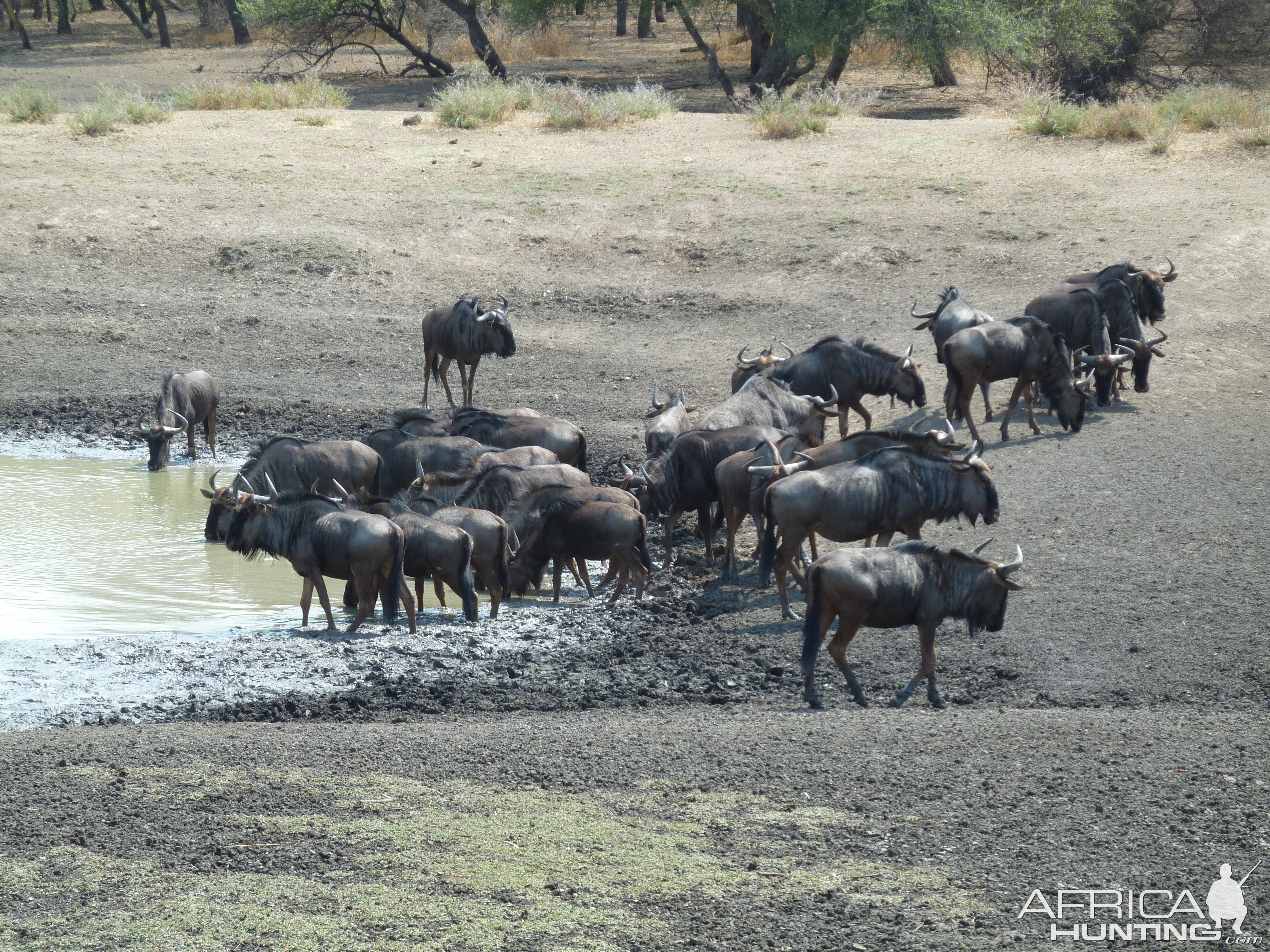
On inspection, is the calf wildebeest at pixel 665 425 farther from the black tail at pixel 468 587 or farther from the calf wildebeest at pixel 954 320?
the calf wildebeest at pixel 954 320

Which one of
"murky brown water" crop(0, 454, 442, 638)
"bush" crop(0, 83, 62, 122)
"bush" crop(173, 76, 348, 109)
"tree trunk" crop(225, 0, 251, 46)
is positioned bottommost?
"murky brown water" crop(0, 454, 442, 638)

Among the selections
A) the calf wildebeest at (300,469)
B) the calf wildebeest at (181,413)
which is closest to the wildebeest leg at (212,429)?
the calf wildebeest at (181,413)

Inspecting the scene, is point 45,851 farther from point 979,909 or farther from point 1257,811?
point 1257,811

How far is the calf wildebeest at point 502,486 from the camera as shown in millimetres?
11039

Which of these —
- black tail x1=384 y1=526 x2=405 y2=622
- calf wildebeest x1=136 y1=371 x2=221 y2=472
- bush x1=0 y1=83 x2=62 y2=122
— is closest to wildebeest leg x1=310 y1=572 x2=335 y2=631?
black tail x1=384 y1=526 x2=405 y2=622

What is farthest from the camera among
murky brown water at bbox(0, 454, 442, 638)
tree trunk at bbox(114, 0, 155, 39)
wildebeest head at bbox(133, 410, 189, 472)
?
tree trunk at bbox(114, 0, 155, 39)

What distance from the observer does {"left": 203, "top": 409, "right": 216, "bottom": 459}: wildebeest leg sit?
15000mm

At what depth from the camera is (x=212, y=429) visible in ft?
49.5

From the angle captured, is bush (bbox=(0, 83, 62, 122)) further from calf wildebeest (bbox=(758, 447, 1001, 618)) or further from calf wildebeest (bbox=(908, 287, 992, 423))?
calf wildebeest (bbox=(758, 447, 1001, 618))

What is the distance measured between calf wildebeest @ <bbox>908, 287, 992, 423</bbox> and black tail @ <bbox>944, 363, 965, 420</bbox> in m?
0.61

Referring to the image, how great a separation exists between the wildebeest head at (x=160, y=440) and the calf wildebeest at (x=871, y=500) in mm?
7585

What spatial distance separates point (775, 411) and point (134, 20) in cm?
4111

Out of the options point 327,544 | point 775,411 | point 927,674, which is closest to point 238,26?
point 775,411

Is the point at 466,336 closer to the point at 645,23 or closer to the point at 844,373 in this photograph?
the point at 844,373
